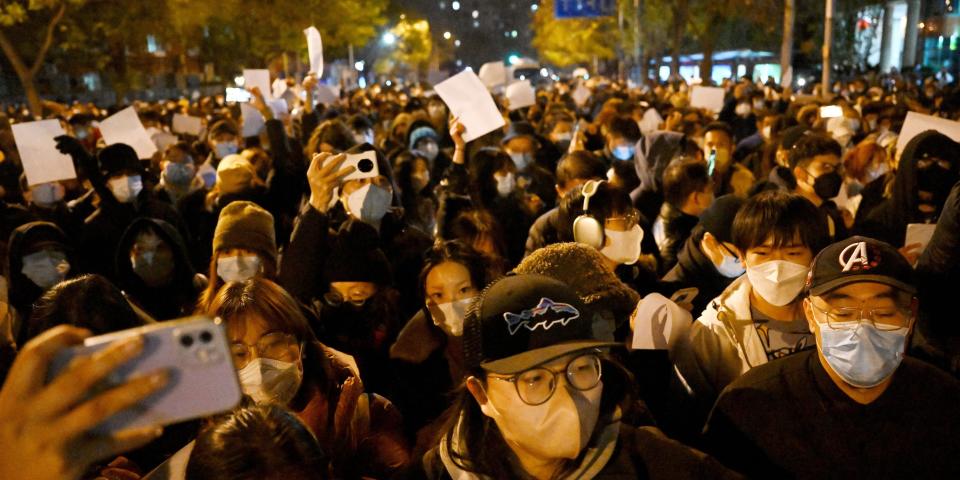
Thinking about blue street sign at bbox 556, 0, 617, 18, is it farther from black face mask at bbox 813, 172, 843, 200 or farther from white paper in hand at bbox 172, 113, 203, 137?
black face mask at bbox 813, 172, 843, 200

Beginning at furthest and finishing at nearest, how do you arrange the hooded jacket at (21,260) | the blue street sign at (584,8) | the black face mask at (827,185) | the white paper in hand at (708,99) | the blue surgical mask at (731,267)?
the blue street sign at (584,8)
the white paper in hand at (708,99)
the black face mask at (827,185)
the hooded jacket at (21,260)
the blue surgical mask at (731,267)

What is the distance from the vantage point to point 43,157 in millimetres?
7043

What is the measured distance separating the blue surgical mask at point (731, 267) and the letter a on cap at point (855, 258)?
1.35 m

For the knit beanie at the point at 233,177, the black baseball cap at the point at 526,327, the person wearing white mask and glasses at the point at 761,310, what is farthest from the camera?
the knit beanie at the point at 233,177

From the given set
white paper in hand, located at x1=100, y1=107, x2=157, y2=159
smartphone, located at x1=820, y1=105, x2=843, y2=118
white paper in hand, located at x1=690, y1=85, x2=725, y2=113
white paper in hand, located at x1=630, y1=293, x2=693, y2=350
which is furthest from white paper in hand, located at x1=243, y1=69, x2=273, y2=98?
white paper in hand, located at x1=630, y1=293, x2=693, y2=350

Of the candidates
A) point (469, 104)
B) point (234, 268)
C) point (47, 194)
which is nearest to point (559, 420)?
point (234, 268)

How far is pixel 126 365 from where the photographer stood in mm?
1147

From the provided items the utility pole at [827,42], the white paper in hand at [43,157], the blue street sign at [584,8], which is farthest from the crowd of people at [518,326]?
the blue street sign at [584,8]

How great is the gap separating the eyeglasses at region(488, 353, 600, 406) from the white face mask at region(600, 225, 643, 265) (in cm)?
218

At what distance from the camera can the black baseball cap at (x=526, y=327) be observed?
2.07 metres

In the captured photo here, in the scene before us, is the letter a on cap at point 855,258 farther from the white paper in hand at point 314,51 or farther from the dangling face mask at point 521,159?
the white paper in hand at point 314,51

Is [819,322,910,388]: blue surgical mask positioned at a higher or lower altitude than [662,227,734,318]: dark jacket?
higher

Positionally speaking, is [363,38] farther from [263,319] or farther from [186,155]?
[263,319]

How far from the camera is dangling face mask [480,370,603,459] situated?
209 cm
